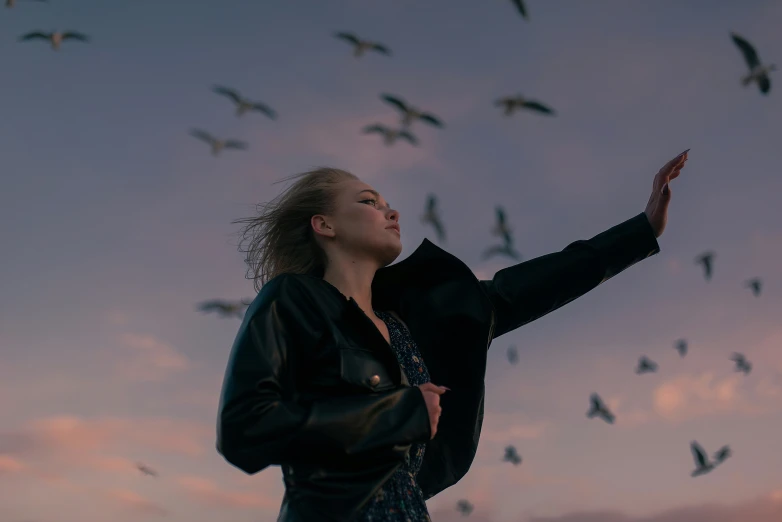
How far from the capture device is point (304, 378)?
436 cm

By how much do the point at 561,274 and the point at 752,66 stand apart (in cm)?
1262

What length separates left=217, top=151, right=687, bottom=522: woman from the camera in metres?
3.93

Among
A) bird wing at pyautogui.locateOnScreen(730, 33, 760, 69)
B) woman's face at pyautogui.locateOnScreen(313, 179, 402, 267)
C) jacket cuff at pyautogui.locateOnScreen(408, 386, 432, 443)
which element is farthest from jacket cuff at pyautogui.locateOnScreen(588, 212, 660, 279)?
bird wing at pyautogui.locateOnScreen(730, 33, 760, 69)

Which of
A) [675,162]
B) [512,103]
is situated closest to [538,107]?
[512,103]

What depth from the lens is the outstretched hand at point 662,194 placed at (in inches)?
215

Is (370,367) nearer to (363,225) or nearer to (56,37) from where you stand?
(363,225)

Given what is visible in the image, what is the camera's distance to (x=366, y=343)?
446 cm

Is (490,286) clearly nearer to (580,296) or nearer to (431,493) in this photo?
(580,296)

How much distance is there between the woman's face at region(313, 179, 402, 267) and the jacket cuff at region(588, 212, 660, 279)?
4.45ft

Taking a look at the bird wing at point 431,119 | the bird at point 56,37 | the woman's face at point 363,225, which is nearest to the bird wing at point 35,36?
the bird at point 56,37

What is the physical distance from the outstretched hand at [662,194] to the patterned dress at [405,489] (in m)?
1.84

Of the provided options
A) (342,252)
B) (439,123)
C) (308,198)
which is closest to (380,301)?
(342,252)

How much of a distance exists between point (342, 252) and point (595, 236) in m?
1.68

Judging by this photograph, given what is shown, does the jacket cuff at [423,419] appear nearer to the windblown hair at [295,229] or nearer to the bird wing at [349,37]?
the windblown hair at [295,229]
